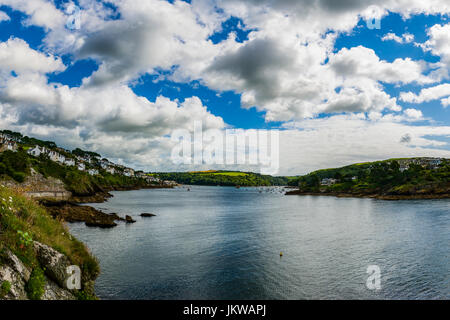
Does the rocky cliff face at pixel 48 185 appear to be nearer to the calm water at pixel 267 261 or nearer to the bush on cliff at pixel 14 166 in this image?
the bush on cliff at pixel 14 166

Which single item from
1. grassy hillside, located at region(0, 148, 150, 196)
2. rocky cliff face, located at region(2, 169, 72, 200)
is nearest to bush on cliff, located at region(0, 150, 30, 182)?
grassy hillside, located at region(0, 148, 150, 196)

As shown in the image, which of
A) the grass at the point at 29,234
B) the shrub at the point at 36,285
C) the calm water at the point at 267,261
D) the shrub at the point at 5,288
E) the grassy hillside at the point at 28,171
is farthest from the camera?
the grassy hillside at the point at 28,171

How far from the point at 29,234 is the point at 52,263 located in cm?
198

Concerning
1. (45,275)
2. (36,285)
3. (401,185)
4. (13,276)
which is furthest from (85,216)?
(401,185)

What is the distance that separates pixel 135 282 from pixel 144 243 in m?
15.4

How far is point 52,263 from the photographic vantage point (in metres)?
14.4

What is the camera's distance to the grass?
42.0 feet

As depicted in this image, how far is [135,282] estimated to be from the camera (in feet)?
78.2

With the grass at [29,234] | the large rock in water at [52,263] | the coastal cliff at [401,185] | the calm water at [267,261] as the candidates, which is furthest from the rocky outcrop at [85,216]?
the coastal cliff at [401,185]

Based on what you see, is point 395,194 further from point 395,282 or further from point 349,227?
point 395,282

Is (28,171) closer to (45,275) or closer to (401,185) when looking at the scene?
(45,275)

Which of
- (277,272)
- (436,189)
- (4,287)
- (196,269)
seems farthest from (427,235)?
(436,189)

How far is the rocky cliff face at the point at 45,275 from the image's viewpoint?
10.8m

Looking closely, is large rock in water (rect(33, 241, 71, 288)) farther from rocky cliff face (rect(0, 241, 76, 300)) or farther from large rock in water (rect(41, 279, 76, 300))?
large rock in water (rect(41, 279, 76, 300))
